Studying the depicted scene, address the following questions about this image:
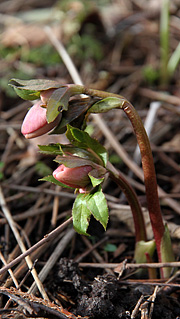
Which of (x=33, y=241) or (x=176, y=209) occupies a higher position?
(x=33, y=241)

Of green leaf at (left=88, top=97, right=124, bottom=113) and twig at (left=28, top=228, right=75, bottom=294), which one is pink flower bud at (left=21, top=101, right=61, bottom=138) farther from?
twig at (left=28, top=228, right=75, bottom=294)

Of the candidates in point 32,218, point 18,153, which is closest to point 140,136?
point 32,218

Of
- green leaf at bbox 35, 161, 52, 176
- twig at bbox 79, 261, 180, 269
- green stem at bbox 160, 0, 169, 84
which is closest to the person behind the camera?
twig at bbox 79, 261, 180, 269

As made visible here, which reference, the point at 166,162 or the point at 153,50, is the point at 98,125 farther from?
the point at 153,50

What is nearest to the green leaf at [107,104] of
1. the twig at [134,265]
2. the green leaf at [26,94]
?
the green leaf at [26,94]

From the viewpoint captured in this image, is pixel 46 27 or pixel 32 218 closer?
pixel 32 218

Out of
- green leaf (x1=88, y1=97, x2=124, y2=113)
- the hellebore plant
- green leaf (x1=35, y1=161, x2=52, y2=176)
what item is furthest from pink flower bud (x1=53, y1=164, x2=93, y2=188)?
green leaf (x1=35, y1=161, x2=52, y2=176)

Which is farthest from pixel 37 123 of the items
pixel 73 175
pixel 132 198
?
pixel 132 198

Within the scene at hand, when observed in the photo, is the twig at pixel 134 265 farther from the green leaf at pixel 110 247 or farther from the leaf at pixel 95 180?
the leaf at pixel 95 180
